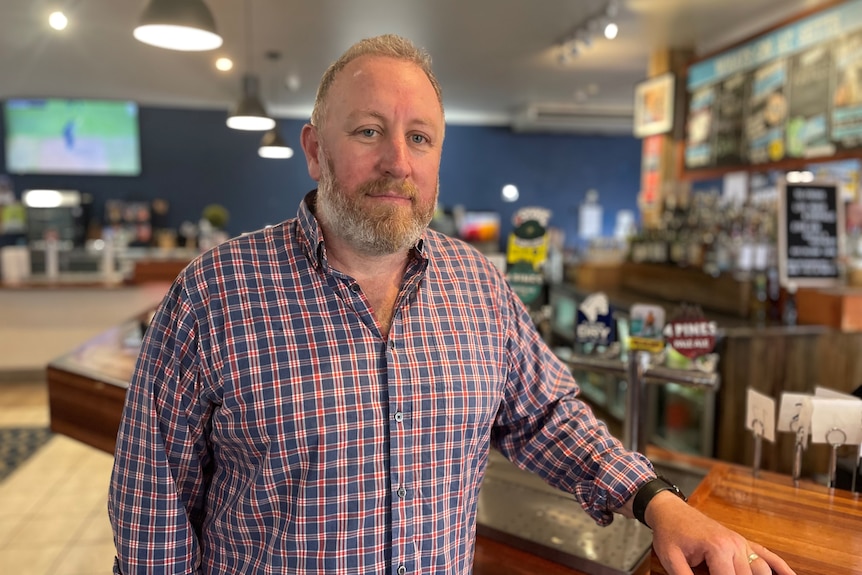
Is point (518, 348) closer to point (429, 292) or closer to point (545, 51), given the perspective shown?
point (429, 292)

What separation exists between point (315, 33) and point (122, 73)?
3049 millimetres

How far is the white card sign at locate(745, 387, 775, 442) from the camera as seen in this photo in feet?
4.54

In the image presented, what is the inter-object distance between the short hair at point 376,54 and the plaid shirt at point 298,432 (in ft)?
0.69

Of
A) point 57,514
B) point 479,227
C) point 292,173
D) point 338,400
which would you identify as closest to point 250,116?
point 57,514

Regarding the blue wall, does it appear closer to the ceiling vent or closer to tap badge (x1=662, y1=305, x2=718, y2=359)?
the ceiling vent

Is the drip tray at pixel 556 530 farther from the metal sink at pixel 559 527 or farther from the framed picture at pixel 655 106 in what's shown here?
the framed picture at pixel 655 106

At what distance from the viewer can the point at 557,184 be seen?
10.7 metres

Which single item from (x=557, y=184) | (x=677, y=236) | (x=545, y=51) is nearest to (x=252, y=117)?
(x=545, y=51)

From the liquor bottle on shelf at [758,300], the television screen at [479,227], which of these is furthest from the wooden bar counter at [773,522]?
the television screen at [479,227]

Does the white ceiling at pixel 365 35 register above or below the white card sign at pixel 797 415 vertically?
above

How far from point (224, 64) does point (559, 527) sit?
20.5 ft

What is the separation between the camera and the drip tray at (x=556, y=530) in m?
1.47

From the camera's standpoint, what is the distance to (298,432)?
3.61ft

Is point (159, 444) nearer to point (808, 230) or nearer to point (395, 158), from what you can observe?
point (395, 158)
